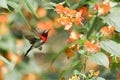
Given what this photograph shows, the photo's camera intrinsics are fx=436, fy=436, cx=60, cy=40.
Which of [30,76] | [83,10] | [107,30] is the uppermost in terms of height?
[30,76]

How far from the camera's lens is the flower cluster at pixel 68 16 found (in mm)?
1411

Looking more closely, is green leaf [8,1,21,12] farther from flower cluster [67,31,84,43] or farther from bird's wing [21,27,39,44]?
flower cluster [67,31,84,43]

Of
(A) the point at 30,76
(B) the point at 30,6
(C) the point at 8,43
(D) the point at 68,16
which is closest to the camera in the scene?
(B) the point at 30,6

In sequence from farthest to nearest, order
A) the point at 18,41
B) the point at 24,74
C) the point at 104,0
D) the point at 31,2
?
1. the point at 24,74
2. the point at 18,41
3. the point at 104,0
4. the point at 31,2

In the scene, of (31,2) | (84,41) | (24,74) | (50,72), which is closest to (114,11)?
(84,41)

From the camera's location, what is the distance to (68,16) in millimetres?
1434

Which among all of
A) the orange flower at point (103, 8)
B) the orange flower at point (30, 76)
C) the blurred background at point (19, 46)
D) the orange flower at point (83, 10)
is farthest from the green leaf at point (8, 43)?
the orange flower at point (103, 8)

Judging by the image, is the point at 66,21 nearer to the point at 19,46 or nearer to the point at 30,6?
the point at 30,6

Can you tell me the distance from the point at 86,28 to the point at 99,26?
2.2 inches

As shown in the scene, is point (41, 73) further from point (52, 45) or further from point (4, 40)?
point (4, 40)

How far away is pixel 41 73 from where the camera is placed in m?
2.99

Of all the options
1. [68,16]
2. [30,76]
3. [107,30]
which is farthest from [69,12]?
[30,76]

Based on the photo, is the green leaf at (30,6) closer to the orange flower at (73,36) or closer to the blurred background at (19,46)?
the orange flower at (73,36)

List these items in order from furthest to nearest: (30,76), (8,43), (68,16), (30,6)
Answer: (30,76)
(8,43)
(68,16)
(30,6)
